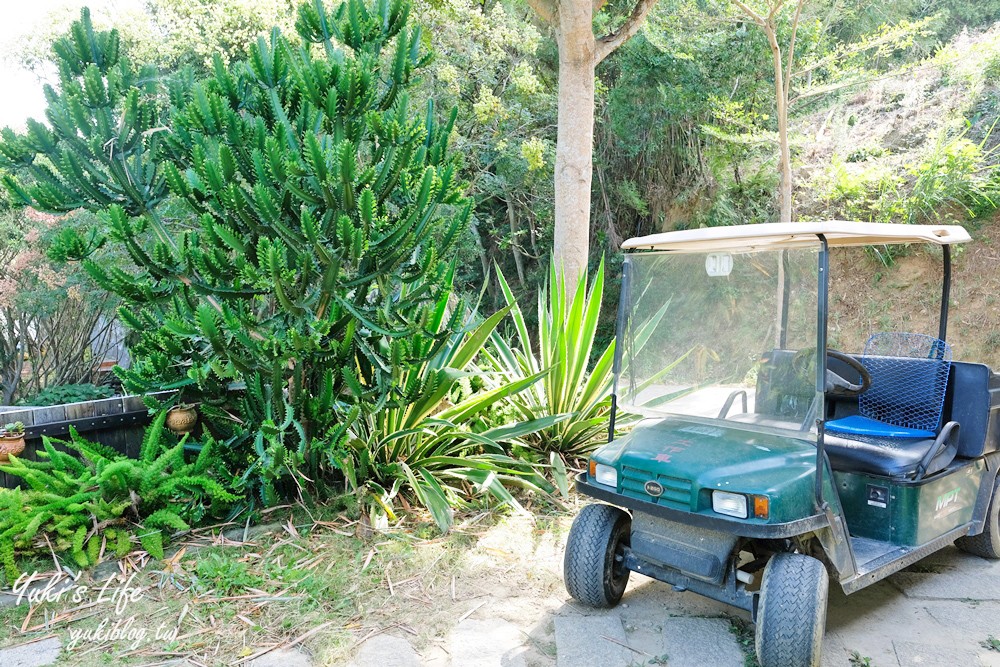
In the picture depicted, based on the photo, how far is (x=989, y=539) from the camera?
3734mm

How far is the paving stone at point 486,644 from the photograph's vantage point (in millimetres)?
2844

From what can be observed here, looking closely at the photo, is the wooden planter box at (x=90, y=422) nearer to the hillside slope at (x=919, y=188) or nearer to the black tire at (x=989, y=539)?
the black tire at (x=989, y=539)

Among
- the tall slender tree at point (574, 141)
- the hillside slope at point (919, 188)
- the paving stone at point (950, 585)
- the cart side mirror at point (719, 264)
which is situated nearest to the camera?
the cart side mirror at point (719, 264)

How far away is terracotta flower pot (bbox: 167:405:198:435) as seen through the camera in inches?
163

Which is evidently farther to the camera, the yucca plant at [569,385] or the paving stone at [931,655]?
the yucca plant at [569,385]

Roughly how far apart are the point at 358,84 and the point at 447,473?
2287 mm

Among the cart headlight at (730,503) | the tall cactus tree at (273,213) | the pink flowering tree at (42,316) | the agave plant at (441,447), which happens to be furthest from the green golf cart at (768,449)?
the pink flowering tree at (42,316)

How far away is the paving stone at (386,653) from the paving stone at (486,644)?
0.17 m

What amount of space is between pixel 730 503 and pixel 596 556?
2.38 feet

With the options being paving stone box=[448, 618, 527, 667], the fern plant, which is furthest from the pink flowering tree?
paving stone box=[448, 618, 527, 667]

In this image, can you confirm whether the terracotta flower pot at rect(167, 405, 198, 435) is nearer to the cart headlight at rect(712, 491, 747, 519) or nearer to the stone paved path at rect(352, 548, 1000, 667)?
the stone paved path at rect(352, 548, 1000, 667)

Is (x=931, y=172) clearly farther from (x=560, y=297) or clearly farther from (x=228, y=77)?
(x=228, y=77)

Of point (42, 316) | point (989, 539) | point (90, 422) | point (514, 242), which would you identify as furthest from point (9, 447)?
point (514, 242)

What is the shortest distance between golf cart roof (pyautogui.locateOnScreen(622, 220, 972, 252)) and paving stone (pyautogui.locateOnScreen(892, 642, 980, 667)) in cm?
169
